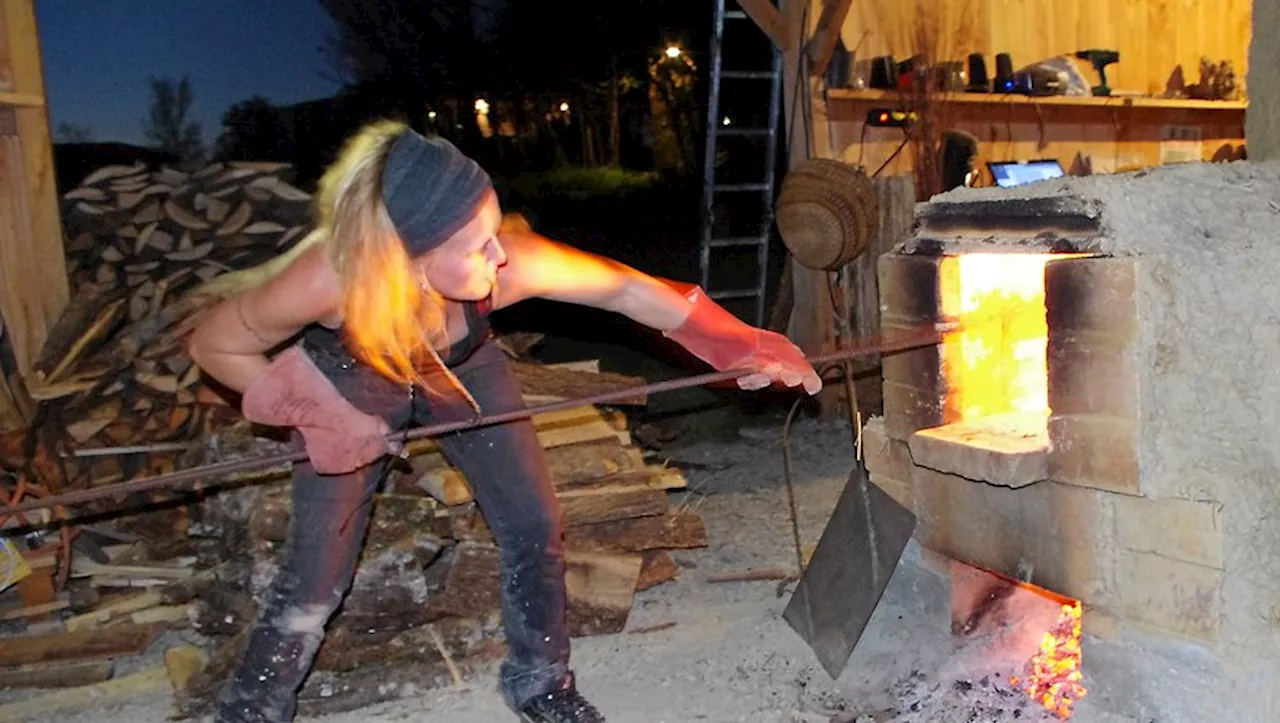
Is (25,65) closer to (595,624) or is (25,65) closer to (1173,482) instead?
(595,624)

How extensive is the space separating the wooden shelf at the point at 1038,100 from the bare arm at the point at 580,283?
171 inches

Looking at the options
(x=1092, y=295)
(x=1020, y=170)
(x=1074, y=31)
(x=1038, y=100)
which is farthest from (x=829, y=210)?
(x=1092, y=295)

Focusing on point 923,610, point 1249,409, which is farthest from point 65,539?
point 1249,409

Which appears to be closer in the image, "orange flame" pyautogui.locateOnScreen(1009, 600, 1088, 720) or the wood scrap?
"orange flame" pyautogui.locateOnScreen(1009, 600, 1088, 720)

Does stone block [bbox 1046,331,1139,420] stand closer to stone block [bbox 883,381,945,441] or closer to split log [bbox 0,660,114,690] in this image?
stone block [bbox 883,381,945,441]

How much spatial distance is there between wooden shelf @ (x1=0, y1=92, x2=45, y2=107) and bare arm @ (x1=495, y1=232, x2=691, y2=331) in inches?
142

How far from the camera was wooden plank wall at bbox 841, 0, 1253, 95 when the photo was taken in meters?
7.39

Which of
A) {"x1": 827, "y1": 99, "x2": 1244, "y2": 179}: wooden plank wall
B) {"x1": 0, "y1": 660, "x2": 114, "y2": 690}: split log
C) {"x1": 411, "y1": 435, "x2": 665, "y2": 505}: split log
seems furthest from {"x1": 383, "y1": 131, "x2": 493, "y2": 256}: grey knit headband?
{"x1": 827, "y1": 99, "x2": 1244, "y2": 179}: wooden plank wall

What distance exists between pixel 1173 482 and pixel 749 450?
397cm

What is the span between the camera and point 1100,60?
8.05 metres

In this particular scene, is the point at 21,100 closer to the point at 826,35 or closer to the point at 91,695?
the point at 91,695

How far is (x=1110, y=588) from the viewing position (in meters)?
2.82

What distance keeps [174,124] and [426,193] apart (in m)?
5.27

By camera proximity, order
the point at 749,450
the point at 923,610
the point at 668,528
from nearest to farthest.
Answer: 1. the point at 923,610
2. the point at 668,528
3. the point at 749,450
